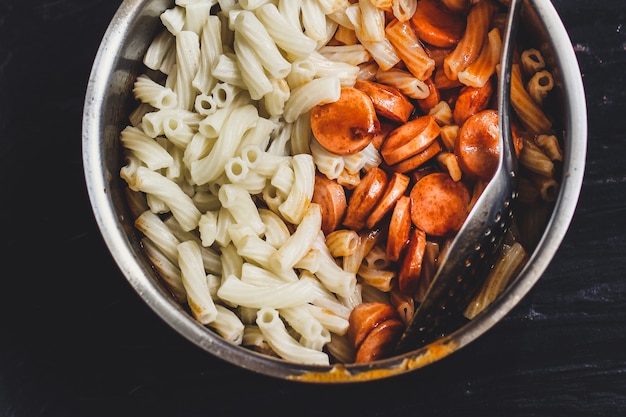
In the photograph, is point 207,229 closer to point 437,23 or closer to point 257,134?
point 257,134

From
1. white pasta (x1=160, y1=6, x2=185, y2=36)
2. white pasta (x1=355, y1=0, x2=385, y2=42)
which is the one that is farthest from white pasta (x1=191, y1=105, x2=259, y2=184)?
white pasta (x1=355, y1=0, x2=385, y2=42)

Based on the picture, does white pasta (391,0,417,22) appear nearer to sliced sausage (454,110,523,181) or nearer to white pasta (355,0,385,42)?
white pasta (355,0,385,42)

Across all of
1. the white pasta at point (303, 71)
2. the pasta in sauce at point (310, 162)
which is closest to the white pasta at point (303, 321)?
the pasta in sauce at point (310, 162)

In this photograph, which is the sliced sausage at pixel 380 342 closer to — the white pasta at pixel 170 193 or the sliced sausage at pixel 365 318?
the sliced sausage at pixel 365 318

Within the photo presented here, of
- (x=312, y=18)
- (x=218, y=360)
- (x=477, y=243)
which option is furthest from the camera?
(x=218, y=360)

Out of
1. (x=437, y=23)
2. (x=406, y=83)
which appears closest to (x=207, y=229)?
(x=406, y=83)

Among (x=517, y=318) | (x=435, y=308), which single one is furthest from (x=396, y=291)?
(x=517, y=318)

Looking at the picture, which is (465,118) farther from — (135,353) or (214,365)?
(135,353)
